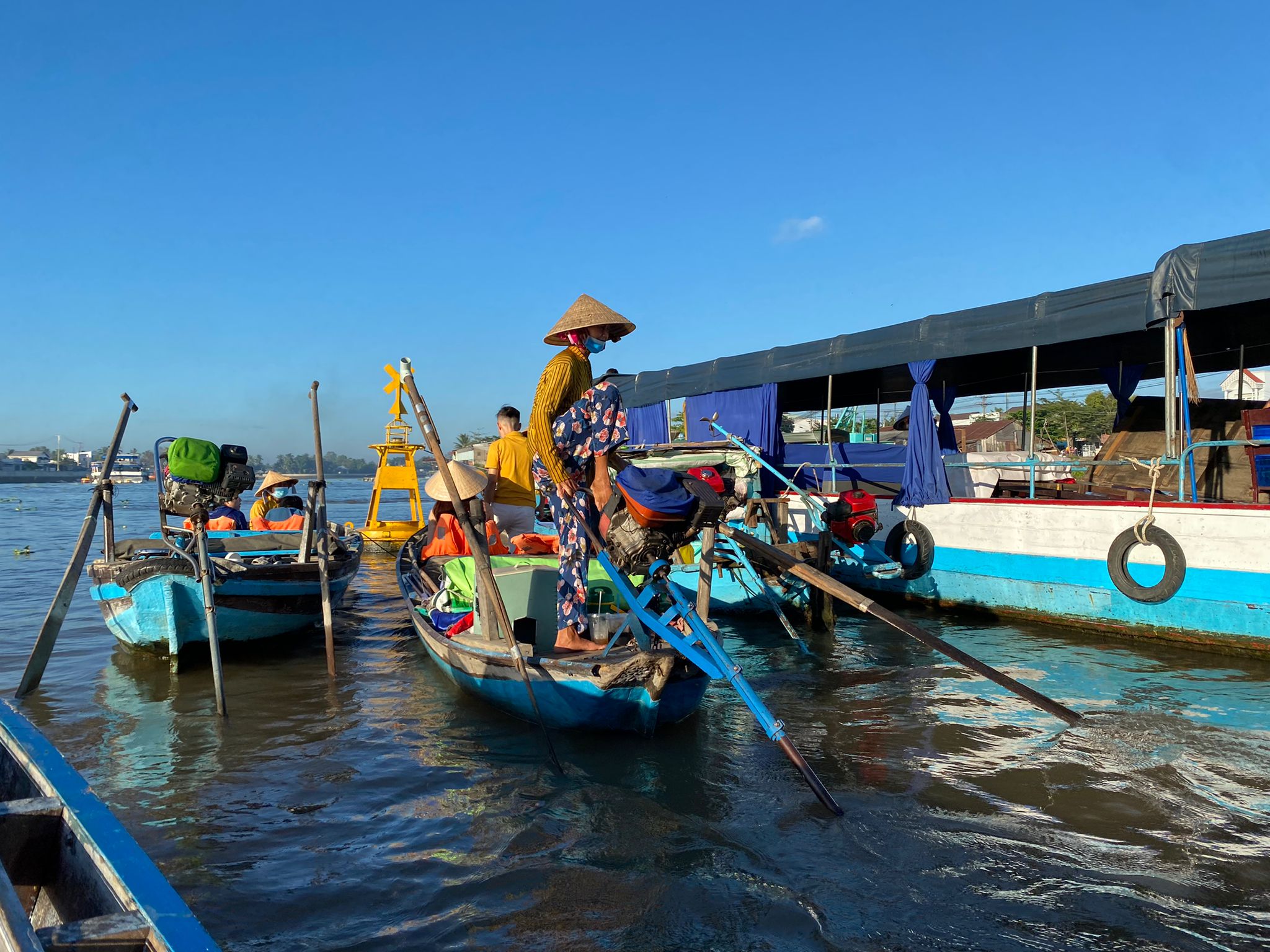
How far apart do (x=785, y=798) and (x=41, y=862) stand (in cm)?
358

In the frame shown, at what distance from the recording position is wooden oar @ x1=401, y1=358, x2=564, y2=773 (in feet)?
17.1

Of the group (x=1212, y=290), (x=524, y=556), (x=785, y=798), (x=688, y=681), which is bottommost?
(x=785, y=798)

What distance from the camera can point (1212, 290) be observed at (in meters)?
8.28

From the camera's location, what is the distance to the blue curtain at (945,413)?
13.7 m

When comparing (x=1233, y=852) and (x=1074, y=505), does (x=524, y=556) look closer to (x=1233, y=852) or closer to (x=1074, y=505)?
(x=1233, y=852)

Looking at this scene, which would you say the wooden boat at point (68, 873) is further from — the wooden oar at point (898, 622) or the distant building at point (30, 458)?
the distant building at point (30, 458)

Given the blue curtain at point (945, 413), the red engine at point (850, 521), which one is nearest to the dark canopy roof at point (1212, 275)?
the red engine at point (850, 521)

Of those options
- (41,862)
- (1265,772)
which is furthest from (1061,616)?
(41,862)

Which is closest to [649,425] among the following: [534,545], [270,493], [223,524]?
[270,493]

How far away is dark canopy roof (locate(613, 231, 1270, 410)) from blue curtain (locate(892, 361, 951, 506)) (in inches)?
15.6

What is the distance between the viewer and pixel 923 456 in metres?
11.1

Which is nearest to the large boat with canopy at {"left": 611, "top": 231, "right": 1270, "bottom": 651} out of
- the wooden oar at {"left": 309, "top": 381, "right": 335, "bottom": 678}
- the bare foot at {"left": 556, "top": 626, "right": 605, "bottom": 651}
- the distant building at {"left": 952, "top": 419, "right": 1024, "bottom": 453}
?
the bare foot at {"left": 556, "top": 626, "right": 605, "bottom": 651}

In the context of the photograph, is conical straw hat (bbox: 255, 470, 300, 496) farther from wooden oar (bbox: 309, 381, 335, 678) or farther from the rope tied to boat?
the rope tied to boat

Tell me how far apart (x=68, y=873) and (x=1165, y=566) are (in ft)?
31.3
